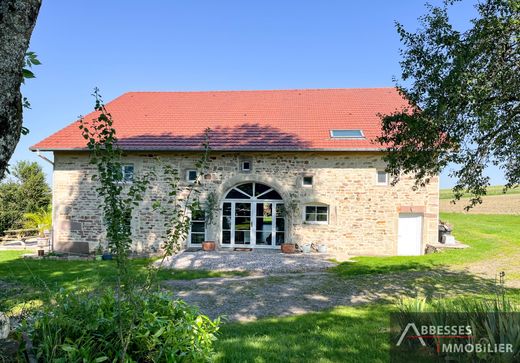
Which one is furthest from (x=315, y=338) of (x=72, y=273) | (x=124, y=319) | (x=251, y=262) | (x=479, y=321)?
(x=72, y=273)

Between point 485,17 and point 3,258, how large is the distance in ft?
54.7

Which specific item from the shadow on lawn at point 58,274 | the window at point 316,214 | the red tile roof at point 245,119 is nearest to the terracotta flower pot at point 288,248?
the window at point 316,214

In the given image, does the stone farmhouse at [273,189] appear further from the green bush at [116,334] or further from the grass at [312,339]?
the green bush at [116,334]

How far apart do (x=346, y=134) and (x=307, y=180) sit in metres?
2.52

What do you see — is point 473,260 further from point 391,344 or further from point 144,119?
point 144,119

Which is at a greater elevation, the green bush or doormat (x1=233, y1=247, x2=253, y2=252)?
the green bush

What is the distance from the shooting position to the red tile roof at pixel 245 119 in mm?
13766

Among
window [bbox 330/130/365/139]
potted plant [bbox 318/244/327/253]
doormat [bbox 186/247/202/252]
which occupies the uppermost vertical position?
window [bbox 330/130/365/139]

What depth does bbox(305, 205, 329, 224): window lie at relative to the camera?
13.6 meters

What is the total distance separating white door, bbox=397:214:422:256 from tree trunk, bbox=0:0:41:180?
13335mm

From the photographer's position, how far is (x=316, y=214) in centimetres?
1365

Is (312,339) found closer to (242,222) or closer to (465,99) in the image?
(465,99)

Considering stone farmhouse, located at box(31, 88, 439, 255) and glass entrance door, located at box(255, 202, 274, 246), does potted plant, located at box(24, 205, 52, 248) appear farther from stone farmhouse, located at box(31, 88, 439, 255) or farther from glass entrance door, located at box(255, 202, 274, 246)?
glass entrance door, located at box(255, 202, 274, 246)

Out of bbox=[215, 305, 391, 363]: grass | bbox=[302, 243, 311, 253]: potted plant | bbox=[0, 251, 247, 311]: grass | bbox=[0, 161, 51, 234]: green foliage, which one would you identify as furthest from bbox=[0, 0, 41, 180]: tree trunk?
bbox=[0, 161, 51, 234]: green foliage
